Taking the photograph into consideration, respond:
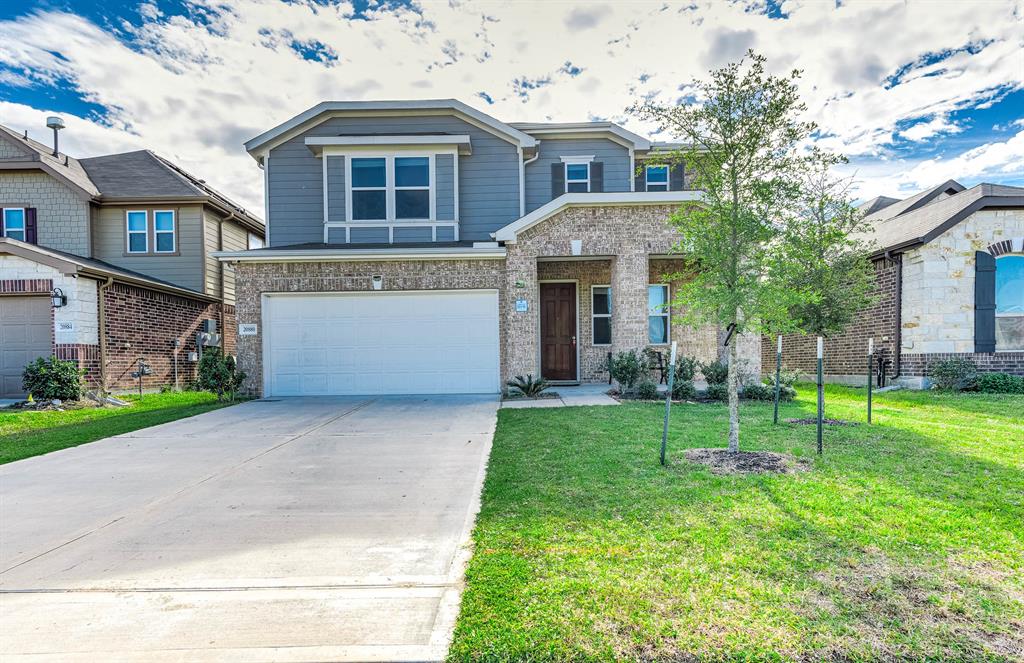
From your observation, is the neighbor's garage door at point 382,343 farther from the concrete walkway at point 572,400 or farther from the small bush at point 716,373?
the small bush at point 716,373

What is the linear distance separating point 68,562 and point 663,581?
354 centimetres

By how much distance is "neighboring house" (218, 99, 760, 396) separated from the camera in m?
10.6

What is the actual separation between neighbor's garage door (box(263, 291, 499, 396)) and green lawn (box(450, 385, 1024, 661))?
19.1ft

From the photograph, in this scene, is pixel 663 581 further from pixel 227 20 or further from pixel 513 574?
pixel 227 20

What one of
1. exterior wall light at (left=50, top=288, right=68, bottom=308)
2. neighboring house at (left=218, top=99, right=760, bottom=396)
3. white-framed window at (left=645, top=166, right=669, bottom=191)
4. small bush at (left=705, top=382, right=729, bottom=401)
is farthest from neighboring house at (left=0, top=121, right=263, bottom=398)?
small bush at (left=705, top=382, right=729, bottom=401)

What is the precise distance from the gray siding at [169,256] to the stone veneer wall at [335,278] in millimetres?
5225

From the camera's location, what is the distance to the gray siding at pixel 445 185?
488 inches

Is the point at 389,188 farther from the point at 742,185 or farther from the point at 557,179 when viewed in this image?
the point at 742,185

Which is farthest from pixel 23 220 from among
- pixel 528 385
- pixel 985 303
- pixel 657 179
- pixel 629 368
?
pixel 985 303

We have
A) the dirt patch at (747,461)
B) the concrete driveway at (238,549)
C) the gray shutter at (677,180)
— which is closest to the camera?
the concrete driveway at (238,549)

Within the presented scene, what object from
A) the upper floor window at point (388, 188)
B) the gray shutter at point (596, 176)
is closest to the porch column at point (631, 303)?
the gray shutter at point (596, 176)

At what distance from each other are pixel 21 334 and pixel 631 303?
13.5 metres

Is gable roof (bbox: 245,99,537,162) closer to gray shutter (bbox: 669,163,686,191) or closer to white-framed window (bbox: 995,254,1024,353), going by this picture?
gray shutter (bbox: 669,163,686,191)

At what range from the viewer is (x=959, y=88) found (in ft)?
43.3
